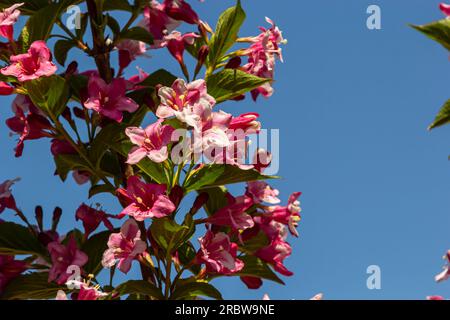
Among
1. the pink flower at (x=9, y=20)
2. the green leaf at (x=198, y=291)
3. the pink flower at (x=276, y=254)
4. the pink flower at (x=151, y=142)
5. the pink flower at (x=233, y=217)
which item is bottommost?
the green leaf at (x=198, y=291)

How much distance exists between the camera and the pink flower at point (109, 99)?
13.8 feet

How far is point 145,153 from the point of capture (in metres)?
3.92

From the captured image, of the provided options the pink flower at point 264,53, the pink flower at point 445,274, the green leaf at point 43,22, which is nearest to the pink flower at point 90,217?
the green leaf at point 43,22

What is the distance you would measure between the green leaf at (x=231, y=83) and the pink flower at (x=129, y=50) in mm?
791

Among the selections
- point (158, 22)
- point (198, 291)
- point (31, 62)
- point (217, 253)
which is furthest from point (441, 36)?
point (31, 62)

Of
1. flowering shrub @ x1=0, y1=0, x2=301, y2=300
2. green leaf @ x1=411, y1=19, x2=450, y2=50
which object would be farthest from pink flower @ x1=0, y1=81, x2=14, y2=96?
green leaf @ x1=411, y1=19, x2=450, y2=50

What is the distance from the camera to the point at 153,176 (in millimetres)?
4137

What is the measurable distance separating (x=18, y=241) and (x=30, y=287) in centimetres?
30

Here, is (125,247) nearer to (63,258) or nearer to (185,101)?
(63,258)

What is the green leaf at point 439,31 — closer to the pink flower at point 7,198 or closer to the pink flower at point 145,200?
the pink flower at point 145,200

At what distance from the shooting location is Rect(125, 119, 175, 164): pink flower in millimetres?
3885

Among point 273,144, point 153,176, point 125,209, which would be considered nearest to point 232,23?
point 273,144

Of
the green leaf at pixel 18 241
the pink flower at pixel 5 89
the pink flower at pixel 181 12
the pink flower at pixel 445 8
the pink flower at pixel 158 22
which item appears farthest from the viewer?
the pink flower at pixel 158 22
